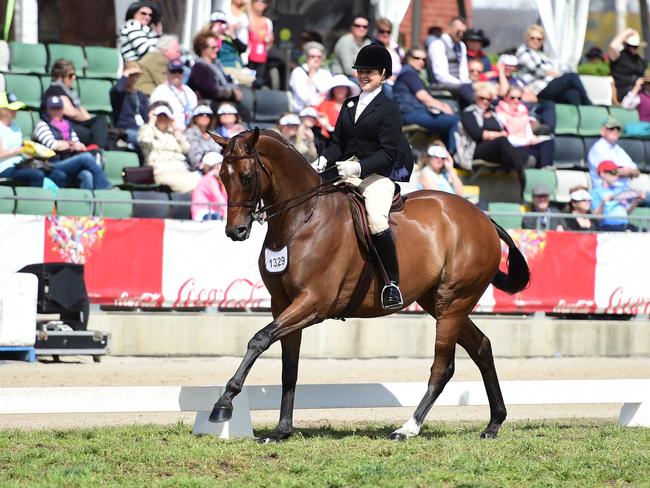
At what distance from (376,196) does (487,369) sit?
1.76 meters

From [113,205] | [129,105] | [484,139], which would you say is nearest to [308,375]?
[113,205]

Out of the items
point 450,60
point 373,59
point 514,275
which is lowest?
point 514,275

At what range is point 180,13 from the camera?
20.1 m

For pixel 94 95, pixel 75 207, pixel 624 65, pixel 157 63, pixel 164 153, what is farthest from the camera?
pixel 624 65

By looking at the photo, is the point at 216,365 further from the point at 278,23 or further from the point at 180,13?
the point at 278,23

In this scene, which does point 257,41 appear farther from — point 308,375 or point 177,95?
point 308,375

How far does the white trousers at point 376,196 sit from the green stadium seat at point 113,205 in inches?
217

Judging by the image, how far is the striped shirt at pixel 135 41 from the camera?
18328 millimetres

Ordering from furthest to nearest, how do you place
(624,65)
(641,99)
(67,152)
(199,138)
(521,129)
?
(624,65)
(641,99)
(521,129)
(199,138)
(67,152)

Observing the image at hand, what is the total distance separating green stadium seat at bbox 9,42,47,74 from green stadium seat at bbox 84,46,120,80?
0.80 meters

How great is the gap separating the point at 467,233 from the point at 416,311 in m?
6.33

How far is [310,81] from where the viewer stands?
62.8 feet

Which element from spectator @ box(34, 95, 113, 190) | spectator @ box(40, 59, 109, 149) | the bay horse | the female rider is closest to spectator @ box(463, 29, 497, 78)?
spectator @ box(40, 59, 109, 149)

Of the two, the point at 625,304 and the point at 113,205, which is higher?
the point at 113,205
